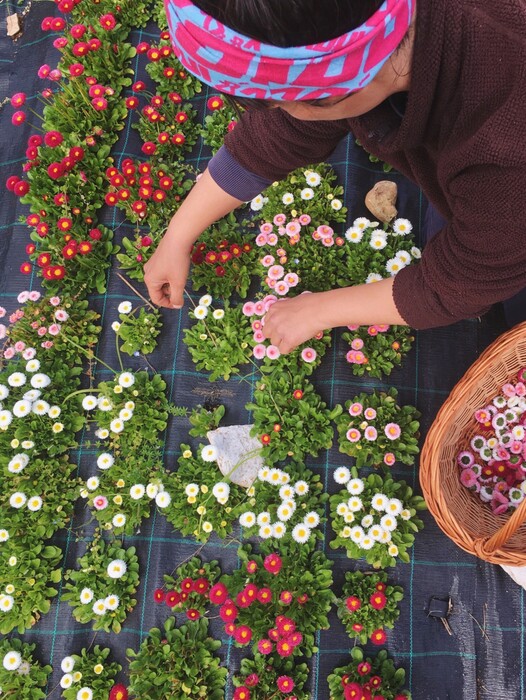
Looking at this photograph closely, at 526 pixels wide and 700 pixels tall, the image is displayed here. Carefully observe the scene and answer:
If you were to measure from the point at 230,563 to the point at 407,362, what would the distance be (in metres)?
1.03

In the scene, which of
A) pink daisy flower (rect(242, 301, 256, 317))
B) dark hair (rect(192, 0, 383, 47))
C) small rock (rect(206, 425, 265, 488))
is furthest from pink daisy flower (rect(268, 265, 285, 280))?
dark hair (rect(192, 0, 383, 47))

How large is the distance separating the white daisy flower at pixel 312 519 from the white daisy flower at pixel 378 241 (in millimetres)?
1062

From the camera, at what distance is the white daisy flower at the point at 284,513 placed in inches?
77.5

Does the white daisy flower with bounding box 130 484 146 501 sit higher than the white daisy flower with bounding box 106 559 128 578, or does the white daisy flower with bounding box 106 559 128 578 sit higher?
the white daisy flower with bounding box 130 484 146 501

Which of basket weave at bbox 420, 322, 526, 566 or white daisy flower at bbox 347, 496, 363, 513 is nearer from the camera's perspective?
basket weave at bbox 420, 322, 526, 566

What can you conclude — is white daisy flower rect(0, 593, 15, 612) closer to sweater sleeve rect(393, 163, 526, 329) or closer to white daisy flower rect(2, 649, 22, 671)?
white daisy flower rect(2, 649, 22, 671)

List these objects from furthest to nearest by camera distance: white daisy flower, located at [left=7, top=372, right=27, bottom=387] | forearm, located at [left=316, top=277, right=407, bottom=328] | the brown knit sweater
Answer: white daisy flower, located at [left=7, top=372, right=27, bottom=387], forearm, located at [left=316, top=277, right=407, bottom=328], the brown knit sweater

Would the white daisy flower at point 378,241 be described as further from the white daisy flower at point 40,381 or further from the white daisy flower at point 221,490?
the white daisy flower at point 40,381

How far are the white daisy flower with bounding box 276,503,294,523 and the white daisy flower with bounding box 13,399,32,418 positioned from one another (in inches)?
42.1

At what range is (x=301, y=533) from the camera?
1.95 metres

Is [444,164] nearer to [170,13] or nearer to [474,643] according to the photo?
[170,13]

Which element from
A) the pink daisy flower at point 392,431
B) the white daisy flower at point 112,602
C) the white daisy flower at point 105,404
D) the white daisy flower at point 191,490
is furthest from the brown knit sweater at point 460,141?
the white daisy flower at point 112,602

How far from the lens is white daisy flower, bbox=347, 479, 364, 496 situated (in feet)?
6.42

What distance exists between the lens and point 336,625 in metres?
1.91
